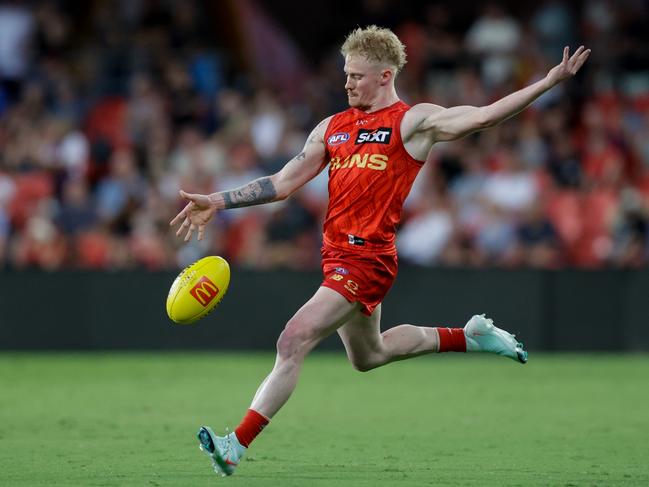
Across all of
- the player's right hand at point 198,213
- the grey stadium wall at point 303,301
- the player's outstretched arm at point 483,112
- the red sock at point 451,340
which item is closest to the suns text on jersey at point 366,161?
the player's outstretched arm at point 483,112

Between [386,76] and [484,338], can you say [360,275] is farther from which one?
[484,338]

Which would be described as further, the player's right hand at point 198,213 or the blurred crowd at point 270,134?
the blurred crowd at point 270,134

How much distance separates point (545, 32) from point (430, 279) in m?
5.25

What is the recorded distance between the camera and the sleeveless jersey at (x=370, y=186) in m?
8.16

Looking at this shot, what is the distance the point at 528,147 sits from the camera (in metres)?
17.5

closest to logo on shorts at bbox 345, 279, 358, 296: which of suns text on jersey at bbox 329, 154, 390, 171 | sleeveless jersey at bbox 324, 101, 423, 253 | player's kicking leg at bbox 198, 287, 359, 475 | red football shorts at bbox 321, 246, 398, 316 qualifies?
red football shorts at bbox 321, 246, 398, 316

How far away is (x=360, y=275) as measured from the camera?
8.03 metres

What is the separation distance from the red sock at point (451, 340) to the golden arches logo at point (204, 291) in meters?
1.67

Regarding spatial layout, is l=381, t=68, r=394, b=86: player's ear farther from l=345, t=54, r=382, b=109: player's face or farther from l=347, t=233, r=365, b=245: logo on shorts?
l=347, t=233, r=365, b=245: logo on shorts

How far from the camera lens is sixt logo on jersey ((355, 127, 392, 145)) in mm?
8188

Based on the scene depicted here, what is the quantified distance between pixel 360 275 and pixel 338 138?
0.94 m

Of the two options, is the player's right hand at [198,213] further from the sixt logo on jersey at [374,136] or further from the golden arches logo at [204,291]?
the sixt logo on jersey at [374,136]

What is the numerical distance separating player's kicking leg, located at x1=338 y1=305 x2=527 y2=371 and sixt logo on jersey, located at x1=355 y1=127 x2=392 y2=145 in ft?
3.53

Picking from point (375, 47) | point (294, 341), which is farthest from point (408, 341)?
point (375, 47)
